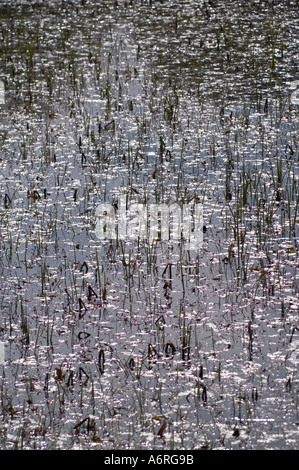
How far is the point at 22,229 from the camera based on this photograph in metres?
5.85

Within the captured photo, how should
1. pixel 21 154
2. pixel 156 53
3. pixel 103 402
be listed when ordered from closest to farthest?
pixel 103 402 < pixel 21 154 < pixel 156 53

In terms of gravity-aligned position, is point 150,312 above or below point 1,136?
below

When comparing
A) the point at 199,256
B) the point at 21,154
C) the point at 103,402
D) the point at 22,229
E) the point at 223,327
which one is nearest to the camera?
the point at 103,402

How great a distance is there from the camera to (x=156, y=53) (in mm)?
9797

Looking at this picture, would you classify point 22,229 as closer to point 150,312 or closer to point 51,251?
point 51,251

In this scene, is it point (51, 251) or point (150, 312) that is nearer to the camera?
point (150, 312)

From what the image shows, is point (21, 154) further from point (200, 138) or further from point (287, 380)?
point (287, 380)

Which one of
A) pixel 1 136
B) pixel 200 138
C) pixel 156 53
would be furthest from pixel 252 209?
pixel 156 53

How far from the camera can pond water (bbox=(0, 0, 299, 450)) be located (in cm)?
391

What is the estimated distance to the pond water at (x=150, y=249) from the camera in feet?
12.8

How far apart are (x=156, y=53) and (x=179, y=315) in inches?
225

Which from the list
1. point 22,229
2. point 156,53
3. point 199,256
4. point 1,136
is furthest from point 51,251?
point 156,53

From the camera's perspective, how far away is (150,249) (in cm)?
547

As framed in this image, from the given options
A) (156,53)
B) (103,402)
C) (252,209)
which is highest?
(156,53)
